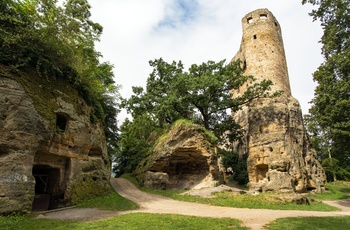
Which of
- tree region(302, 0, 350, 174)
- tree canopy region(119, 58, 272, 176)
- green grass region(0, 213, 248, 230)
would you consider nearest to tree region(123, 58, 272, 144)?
tree canopy region(119, 58, 272, 176)

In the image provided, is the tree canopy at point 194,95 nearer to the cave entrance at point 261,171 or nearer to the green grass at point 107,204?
the cave entrance at point 261,171

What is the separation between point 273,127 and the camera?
23594mm

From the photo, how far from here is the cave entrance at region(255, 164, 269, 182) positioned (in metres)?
22.7

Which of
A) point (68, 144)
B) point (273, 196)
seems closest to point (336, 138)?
point (273, 196)

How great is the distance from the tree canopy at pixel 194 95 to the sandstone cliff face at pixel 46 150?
849 centimetres

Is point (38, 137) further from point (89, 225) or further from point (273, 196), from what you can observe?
point (273, 196)

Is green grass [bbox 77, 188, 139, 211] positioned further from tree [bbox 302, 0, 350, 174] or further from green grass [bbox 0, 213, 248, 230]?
tree [bbox 302, 0, 350, 174]

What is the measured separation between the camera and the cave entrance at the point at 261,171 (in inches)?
894

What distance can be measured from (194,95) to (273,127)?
8734 mm

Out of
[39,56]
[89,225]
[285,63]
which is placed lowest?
[89,225]

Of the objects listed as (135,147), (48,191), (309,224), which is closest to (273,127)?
(135,147)

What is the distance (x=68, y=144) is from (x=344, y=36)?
1804 cm

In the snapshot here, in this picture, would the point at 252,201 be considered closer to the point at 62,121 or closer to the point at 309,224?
the point at 309,224

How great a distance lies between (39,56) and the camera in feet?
39.7
